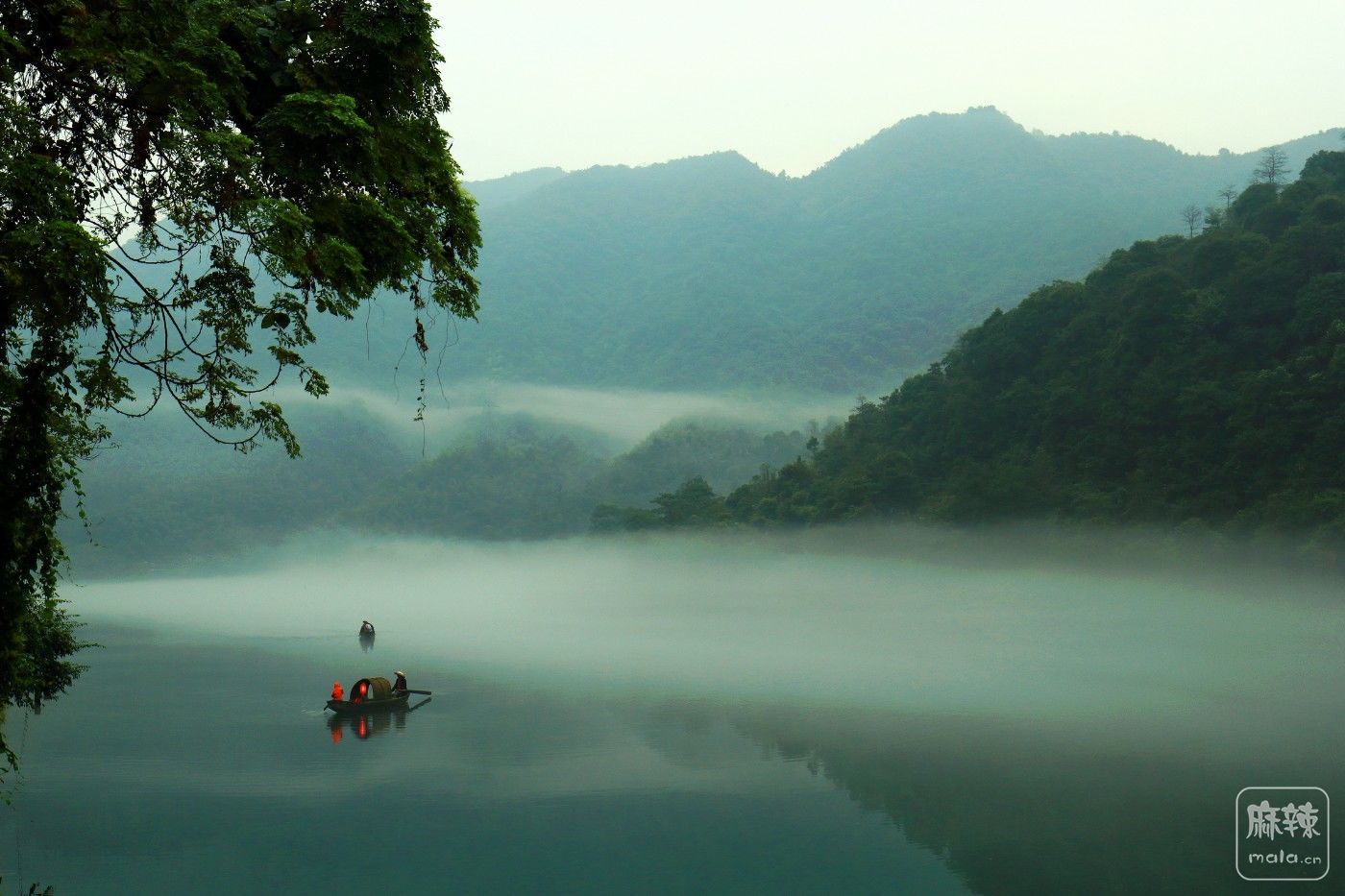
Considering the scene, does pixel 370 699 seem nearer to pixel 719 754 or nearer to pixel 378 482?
pixel 719 754

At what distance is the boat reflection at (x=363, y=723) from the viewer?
25.6 meters

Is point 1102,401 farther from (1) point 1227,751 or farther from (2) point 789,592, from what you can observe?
(1) point 1227,751

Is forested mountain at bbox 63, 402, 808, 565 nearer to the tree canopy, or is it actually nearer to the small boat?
the small boat

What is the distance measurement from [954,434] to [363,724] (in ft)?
159

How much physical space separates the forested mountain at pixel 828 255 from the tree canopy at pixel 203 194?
139 m

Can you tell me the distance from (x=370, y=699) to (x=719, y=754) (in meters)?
9.03

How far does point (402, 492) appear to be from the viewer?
134 m

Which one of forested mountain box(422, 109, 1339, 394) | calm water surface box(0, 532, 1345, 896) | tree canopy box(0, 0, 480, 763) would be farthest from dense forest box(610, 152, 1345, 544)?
forested mountain box(422, 109, 1339, 394)

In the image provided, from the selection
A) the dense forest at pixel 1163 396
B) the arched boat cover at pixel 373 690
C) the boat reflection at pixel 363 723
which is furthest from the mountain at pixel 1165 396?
the arched boat cover at pixel 373 690

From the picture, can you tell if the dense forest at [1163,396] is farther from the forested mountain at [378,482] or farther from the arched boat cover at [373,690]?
the forested mountain at [378,482]

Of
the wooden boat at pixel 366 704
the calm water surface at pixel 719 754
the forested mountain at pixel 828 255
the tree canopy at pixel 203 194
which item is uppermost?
the forested mountain at pixel 828 255

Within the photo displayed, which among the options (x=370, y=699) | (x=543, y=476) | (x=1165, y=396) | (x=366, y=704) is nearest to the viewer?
(x=366, y=704)

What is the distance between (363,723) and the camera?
26.3 m

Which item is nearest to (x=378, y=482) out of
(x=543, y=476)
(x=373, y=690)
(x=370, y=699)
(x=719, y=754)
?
(x=543, y=476)
